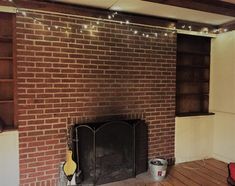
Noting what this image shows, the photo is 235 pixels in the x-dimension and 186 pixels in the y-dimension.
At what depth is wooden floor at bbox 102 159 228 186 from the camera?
315 centimetres

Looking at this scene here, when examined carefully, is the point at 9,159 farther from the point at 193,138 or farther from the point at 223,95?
the point at 223,95

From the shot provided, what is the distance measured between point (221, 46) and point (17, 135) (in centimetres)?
356

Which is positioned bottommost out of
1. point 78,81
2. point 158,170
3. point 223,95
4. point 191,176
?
point 191,176

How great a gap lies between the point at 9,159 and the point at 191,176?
8.24ft

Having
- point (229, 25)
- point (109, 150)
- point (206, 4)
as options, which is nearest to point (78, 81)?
point (109, 150)

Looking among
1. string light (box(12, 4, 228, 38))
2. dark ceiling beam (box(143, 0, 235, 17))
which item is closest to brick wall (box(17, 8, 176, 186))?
string light (box(12, 4, 228, 38))

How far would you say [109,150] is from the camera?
315 cm

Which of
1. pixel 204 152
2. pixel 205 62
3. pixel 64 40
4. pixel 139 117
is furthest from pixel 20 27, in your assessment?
pixel 204 152

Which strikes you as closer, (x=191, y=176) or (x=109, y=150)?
(x=109, y=150)

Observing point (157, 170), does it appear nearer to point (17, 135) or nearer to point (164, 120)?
point (164, 120)

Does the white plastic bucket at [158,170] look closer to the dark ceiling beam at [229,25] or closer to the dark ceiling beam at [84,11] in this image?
the dark ceiling beam at [84,11]

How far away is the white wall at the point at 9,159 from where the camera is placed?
8.96 ft

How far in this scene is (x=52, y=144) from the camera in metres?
2.97

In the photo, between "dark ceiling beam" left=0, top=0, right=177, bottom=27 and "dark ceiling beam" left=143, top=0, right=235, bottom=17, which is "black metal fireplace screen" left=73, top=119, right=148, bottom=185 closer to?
"dark ceiling beam" left=0, top=0, right=177, bottom=27
